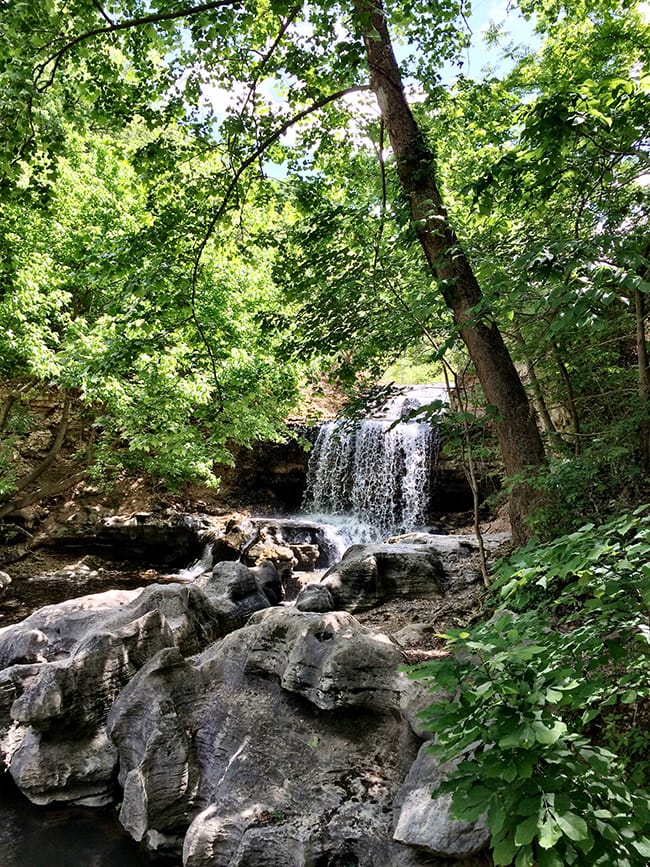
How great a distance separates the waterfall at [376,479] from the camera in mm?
13438

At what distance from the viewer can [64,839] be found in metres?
4.04

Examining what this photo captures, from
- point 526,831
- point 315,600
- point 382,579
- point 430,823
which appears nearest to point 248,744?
point 430,823

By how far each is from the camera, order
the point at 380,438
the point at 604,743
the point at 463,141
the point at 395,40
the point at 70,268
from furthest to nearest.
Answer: the point at 380,438 → the point at 70,268 → the point at 463,141 → the point at 395,40 → the point at 604,743

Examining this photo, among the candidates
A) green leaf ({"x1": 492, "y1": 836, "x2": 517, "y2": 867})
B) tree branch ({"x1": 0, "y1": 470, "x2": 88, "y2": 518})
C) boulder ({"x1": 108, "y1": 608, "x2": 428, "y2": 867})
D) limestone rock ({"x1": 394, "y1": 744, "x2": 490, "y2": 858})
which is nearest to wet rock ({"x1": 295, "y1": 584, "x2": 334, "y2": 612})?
boulder ({"x1": 108, "y1": 608, "x2": 428, "y2": 867})

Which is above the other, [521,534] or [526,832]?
[521,534]

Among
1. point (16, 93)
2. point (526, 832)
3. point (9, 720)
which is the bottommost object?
point (9, 720)

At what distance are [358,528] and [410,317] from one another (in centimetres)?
918

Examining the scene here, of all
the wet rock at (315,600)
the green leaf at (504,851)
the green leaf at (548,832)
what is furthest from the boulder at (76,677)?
the green leaf at (548,832)

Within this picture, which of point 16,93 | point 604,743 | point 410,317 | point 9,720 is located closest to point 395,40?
point 410,317

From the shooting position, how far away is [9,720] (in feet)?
16.1

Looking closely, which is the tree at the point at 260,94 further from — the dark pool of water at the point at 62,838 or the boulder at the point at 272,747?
the dark pool of water at the point at 62,838

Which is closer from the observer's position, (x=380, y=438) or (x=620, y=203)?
(x=620, y=203)

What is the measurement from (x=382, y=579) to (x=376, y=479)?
24.5 feet

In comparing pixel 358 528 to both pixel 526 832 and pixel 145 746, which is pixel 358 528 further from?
pixel 526 832
